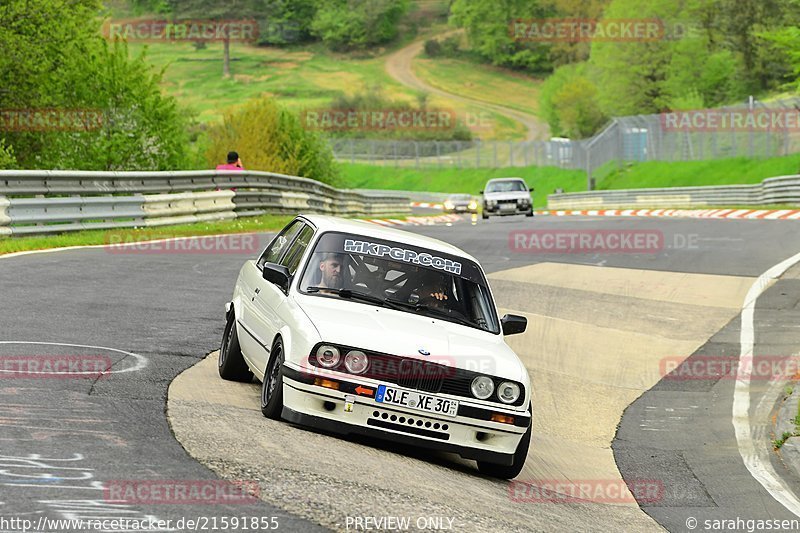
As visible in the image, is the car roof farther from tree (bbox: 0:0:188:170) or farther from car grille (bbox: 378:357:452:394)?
tree (bbox: 0:0:188:170)

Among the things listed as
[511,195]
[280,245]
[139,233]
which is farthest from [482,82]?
[280,245]

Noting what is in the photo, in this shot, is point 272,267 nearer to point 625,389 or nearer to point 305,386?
point 305,386

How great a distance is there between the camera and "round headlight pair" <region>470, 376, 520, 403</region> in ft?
25.5

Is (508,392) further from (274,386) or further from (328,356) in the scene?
(274,386)

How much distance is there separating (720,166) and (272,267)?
5277 cm

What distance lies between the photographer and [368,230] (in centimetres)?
929

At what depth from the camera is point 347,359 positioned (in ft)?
25.1

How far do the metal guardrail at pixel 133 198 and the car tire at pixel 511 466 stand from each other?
12.8 m

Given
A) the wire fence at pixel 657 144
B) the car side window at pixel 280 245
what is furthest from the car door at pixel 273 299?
the wire fence at pixel 657 144

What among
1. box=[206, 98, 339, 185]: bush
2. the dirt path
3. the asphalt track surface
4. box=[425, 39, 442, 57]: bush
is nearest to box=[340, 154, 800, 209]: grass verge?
box=[206, 98, 339, 185]: bush

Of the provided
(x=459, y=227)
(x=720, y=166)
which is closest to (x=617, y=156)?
(x=720, y=166)

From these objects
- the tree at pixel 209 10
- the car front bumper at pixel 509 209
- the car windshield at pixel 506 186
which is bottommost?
the car front bumper at pixel 509 209

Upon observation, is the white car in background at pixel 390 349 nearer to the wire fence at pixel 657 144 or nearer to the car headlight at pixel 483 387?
the car headlight at pixel 483 387

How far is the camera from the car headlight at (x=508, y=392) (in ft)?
25.8
